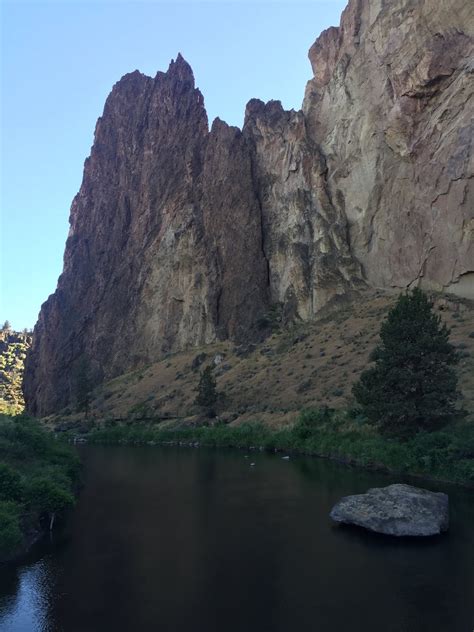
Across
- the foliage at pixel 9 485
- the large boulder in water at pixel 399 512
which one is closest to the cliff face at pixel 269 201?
the large boulder in water at pixel 399 512

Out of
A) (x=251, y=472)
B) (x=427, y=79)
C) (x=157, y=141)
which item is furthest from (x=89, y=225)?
(x=251, y=472)

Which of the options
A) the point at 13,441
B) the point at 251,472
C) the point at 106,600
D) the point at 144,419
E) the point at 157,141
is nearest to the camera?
the point at 106,600

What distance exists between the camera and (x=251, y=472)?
37062 millimetres

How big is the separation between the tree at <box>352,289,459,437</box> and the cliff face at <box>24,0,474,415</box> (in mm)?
28118

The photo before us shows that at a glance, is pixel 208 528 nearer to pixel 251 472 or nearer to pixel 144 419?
pixel 251 472

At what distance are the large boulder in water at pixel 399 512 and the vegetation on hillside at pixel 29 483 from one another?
13.2m

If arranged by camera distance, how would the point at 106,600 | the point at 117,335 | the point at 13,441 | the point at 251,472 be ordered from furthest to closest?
the point at 117,335 < the point at 251,472 < the point at 13,441 < the point at 106,600

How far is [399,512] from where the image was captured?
21.8 m

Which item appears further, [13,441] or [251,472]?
[251,472]

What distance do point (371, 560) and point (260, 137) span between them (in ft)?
299

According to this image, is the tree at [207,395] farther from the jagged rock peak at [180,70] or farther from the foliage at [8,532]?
the jagged rock peak at [180,70]

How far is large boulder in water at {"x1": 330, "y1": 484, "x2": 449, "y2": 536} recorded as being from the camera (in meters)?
21.6

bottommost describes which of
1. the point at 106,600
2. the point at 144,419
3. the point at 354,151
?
the point at 106,600

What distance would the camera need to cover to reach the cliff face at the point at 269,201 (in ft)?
206
